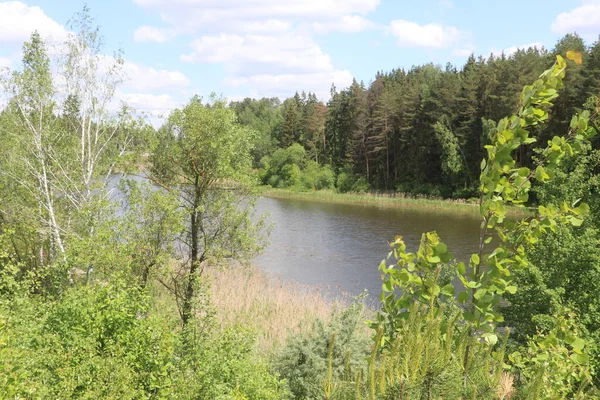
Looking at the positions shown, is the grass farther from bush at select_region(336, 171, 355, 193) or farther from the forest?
the forest

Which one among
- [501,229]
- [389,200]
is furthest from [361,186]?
[501,229]

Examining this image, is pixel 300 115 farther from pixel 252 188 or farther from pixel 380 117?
pixel 252 188

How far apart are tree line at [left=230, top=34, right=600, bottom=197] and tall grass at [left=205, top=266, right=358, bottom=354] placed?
83.7 feet

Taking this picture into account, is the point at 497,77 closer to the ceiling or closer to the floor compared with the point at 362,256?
closer to the ceiling

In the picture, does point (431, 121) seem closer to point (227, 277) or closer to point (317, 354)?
point (227, 277)

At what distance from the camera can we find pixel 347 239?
27469mm

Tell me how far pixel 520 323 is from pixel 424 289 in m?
7.82

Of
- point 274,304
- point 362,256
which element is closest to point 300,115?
point 362,256

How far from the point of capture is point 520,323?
899cm

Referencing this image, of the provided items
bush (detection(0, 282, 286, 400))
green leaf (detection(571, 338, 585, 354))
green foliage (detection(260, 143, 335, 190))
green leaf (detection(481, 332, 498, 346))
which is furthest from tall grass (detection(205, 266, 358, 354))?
green foliage (detection(260, 143, 335, 190))

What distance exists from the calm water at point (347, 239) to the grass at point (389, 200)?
8.62ft

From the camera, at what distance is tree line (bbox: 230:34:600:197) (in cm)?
3938

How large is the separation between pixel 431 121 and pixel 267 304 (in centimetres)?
4038

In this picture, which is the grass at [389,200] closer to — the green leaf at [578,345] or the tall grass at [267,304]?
the tall grass at [267,304]
